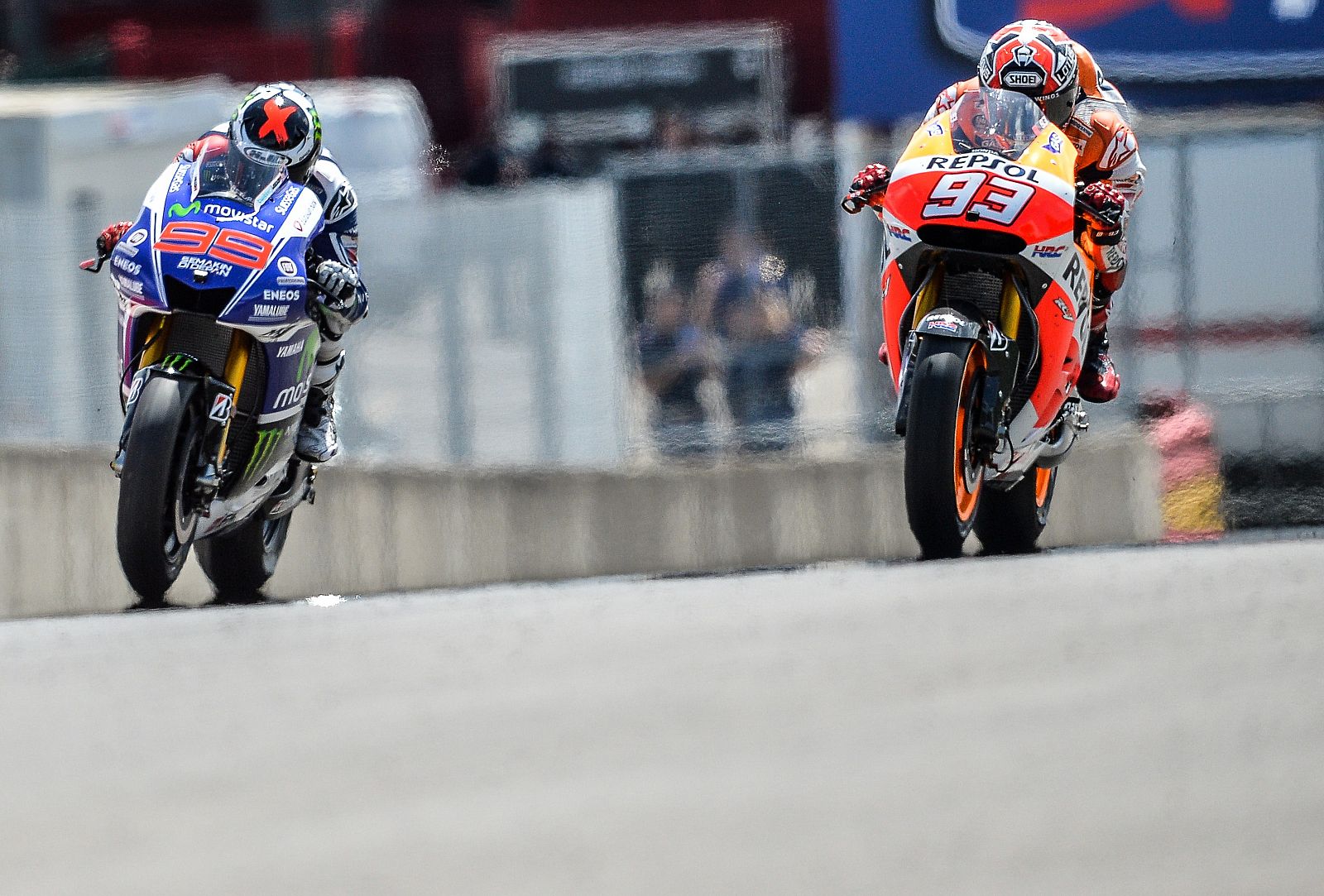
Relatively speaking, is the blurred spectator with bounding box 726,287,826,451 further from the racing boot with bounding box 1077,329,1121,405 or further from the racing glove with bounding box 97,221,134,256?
the racing glove with bounding box 97,221,134,256

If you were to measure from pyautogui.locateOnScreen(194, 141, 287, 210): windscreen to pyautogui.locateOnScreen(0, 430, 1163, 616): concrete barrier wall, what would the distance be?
2.86 metres

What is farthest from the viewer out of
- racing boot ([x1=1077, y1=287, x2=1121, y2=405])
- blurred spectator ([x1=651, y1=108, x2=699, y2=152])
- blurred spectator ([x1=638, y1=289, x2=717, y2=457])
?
blurred spectator ([x1=651, y1=108, x2=699, y2=152])

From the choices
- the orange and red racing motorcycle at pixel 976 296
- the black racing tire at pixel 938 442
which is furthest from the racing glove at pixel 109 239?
the black racing tire at pixel 938 442

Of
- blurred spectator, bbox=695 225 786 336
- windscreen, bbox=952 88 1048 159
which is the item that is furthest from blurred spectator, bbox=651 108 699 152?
windscreen, bbox=952 88 1048 159

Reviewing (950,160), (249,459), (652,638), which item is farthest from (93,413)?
(652,638)

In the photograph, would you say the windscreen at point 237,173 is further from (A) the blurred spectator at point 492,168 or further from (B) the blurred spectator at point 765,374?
(A) the blurred spectator at point 492,168

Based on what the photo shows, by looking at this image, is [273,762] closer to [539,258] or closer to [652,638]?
[652,638]

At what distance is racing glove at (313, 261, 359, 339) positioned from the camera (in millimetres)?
6633

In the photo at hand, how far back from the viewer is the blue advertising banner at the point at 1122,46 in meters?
13.2

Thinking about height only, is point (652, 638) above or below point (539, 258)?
below

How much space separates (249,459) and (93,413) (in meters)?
3.12

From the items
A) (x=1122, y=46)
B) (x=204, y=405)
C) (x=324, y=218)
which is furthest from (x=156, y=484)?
(x=1122, y=46)

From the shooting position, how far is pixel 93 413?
31.6ft

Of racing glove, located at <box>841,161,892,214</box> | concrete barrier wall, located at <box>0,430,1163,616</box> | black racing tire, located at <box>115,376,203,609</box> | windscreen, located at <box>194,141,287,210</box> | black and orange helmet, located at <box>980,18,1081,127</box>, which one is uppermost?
black and orange helmet, located at <box>980,18,1081,127</box>
